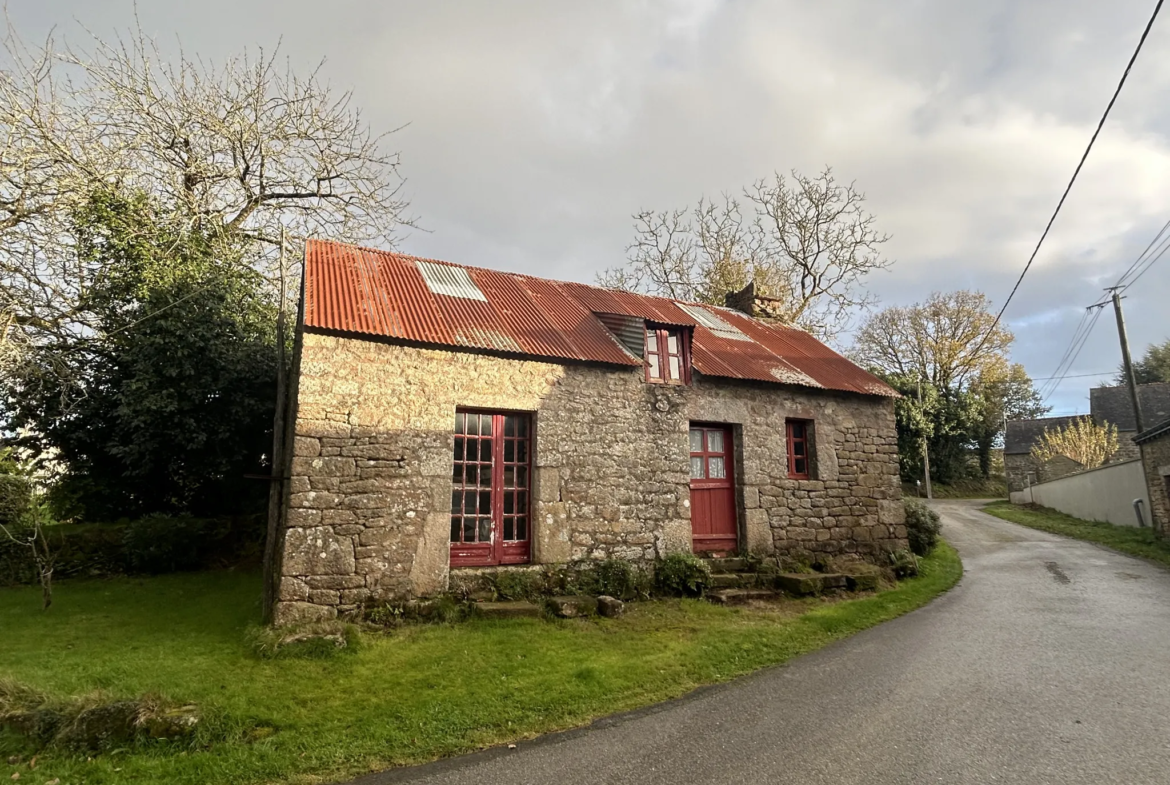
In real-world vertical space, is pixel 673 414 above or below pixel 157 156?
below

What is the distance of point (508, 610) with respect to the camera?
757 centimetres

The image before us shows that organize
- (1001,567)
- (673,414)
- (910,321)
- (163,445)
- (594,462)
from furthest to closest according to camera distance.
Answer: (910,321)
(1001,567)
(163,445)
(673,414)
(594,462)

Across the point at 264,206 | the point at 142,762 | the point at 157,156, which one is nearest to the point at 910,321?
the point at 264,206

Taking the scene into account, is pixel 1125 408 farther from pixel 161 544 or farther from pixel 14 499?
pixel 14 499

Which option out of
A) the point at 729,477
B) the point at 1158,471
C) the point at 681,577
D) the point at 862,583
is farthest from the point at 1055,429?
the point at 681,577

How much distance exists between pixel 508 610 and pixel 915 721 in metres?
4.46

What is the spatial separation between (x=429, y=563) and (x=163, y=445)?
647 cm

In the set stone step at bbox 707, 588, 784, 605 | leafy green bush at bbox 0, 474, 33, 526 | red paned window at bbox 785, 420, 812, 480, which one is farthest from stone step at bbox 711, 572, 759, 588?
leafy green bush at bbox 0, 474, 33, 526

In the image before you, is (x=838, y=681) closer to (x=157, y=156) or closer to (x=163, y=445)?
(x=163, y=445)

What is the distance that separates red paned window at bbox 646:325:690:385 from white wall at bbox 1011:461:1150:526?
14137 millimetres

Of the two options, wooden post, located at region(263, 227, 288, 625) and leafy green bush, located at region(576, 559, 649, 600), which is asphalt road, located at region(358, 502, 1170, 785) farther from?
wooden post, located at region(263, 227, 288, 625)

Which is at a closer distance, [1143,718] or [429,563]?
[1143,718]

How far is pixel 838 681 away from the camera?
5.75 metres

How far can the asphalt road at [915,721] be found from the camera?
13.1ft
